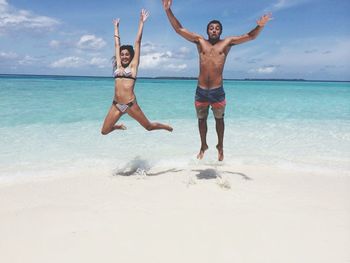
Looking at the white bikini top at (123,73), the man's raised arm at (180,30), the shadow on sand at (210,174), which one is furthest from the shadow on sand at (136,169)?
the man's raised arm at (180,30)

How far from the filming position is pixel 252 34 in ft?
18.0

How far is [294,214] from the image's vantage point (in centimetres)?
439

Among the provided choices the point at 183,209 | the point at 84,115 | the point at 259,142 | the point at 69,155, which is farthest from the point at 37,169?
the point at 84,115

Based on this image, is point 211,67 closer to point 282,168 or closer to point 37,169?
point 282,168

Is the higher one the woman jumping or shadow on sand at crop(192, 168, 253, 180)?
the woman jumping

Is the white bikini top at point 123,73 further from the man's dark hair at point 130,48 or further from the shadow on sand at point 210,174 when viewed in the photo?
the shadow on sand at point 210,174

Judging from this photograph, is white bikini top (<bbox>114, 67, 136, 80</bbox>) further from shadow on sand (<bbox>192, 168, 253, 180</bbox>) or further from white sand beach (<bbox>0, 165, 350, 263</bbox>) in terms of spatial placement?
shadow on sand (<bbox>192, 168, 253, 180</bbox>)

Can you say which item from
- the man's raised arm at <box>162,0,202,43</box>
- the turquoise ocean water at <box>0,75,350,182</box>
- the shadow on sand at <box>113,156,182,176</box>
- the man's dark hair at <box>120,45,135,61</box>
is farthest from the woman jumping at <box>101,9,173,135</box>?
the turquoise ocean water at <box>0,75,350,182</box>

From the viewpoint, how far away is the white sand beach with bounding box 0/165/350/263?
3.46 meters

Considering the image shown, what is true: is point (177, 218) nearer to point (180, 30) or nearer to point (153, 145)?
point (180, 30)

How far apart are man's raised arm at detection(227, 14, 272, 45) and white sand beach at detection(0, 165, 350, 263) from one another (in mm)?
2079

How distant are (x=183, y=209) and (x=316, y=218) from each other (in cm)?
153

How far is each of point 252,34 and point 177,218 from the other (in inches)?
115

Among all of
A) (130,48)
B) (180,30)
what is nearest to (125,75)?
(130,48)
